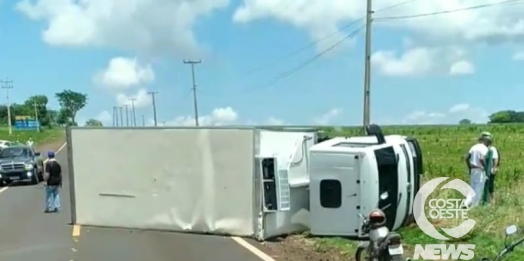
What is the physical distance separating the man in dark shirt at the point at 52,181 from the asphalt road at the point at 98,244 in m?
1.09

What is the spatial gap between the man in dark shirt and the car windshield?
14.5 metres

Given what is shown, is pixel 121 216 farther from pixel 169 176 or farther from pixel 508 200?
pixel 508 200

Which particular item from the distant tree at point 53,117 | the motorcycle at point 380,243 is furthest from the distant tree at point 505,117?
the motorcycle at point 380,243

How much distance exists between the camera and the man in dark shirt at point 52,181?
19.4m

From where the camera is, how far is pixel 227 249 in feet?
43.1

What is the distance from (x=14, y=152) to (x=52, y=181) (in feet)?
52.2

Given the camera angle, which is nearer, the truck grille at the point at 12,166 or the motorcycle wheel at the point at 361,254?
the motorcycle wheel at the point at 361,254

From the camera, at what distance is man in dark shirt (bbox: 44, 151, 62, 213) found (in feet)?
63.7

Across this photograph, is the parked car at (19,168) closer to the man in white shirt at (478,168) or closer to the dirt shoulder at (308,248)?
the dirt shoulder at (308,248)

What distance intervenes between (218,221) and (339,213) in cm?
280

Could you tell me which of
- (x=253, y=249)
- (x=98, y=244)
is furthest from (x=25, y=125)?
(x=253, y=249)

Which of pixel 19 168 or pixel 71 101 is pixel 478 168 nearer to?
pixel 19 168

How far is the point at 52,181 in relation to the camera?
762 inches

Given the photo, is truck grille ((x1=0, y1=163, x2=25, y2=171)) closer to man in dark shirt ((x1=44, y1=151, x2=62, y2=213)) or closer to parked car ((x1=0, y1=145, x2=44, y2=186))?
parked car ((x1=0, y1=145, x2=44, y2=186))
